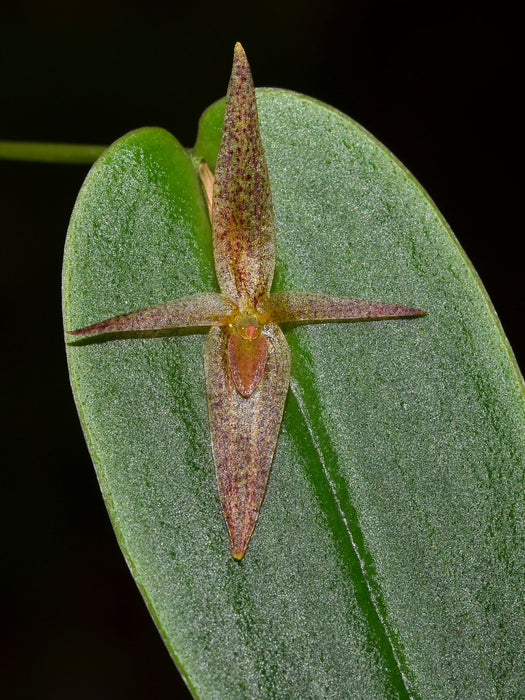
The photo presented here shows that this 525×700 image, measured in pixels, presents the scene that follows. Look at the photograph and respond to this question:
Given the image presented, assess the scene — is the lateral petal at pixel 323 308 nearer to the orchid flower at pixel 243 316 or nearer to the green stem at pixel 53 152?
the orchid flower at pixel 243 316

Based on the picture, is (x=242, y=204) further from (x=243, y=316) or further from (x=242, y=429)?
(x=242, y=429)

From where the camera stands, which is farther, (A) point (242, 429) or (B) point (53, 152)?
(B) point (53, 152)

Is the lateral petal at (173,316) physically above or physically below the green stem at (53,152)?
below

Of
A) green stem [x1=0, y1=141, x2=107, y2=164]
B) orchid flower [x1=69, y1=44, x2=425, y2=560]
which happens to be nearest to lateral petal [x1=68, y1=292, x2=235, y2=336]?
orchid flower [x1=69, y1=44, x2=425, y2=560]

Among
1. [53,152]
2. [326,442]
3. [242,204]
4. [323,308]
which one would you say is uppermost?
[53,152]

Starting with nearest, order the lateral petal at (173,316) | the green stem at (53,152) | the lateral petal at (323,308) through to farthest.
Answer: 1. the lateral petal at (173,316)
2. the lateral petal at (323,308)
3. the green stem at (53,152)

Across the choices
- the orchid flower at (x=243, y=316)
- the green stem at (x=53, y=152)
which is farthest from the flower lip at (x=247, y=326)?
the green stem at (x=53, y=152)

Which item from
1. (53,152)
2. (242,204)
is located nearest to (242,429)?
(242,204)

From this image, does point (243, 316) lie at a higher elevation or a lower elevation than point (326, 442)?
higher

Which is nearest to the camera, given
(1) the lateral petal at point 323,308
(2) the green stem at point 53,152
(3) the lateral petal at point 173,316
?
(3) the lateral petal at point 173,316
